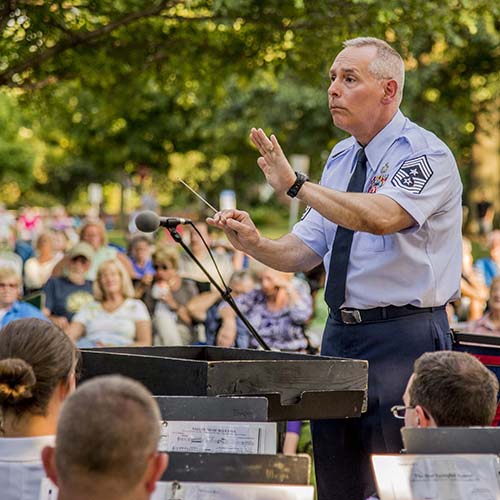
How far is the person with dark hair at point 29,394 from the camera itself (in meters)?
3.24

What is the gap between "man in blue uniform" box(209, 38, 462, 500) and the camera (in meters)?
4.15

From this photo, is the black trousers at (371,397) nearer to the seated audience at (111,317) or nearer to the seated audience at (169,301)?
the seated audience at (111,317)

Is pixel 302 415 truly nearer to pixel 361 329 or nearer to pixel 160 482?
pixel 361 329

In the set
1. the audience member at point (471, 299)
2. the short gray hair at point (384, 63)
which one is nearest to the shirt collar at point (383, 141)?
the short gray hair at point (384, 63)

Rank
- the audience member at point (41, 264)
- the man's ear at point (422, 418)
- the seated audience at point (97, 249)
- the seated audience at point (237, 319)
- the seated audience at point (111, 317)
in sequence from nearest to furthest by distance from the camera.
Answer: the man's ear at point (422, 418) < the seated audience at point (111, 317) < the seated audience at point (237, 319) < the seated audience at point (97, 249) < the audience member at point (41, 264)

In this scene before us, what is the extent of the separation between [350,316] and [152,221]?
967mm

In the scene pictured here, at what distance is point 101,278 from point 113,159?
3209 centimetres

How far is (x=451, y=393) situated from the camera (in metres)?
3.31

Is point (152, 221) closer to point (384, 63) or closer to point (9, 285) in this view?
point (384, 63)

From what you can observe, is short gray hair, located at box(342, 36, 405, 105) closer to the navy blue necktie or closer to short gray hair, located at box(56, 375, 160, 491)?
the navy blue necktie

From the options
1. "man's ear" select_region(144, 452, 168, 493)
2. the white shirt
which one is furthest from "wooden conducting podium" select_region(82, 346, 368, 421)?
"man's ear" select_region(144, 452, 168, 493)

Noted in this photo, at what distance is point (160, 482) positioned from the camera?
3016 millimetres

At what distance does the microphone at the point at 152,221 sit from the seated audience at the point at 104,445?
85.7 inches

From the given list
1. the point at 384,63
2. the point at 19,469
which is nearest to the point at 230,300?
the point at 384,63
